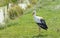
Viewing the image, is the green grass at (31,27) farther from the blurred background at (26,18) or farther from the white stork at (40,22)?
the white stork at (40,22)

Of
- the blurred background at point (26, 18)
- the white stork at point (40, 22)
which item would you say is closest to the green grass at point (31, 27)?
the blurred background at point (26, 18)

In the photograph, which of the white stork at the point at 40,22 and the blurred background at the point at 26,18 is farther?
the blurred background at the point at 26,18

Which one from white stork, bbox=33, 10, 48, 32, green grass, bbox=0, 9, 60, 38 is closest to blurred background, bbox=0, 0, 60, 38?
green grass, bbox=0, 9, 60, 38

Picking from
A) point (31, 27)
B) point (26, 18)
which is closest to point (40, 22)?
point (31, 27)

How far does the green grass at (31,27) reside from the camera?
6.04m

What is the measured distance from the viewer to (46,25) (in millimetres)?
6188

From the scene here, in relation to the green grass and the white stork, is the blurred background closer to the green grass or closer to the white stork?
the green grass

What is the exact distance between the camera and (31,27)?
21.0 ft

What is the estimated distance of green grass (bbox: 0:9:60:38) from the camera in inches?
238

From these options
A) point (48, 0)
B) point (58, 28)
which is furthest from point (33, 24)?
point (48, 0)

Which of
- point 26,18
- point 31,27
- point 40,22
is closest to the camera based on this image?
point 40,22

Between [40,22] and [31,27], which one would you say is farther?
[31,27]

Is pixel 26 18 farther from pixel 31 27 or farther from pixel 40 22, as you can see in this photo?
pixel 40 22

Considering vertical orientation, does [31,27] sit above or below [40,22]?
below
